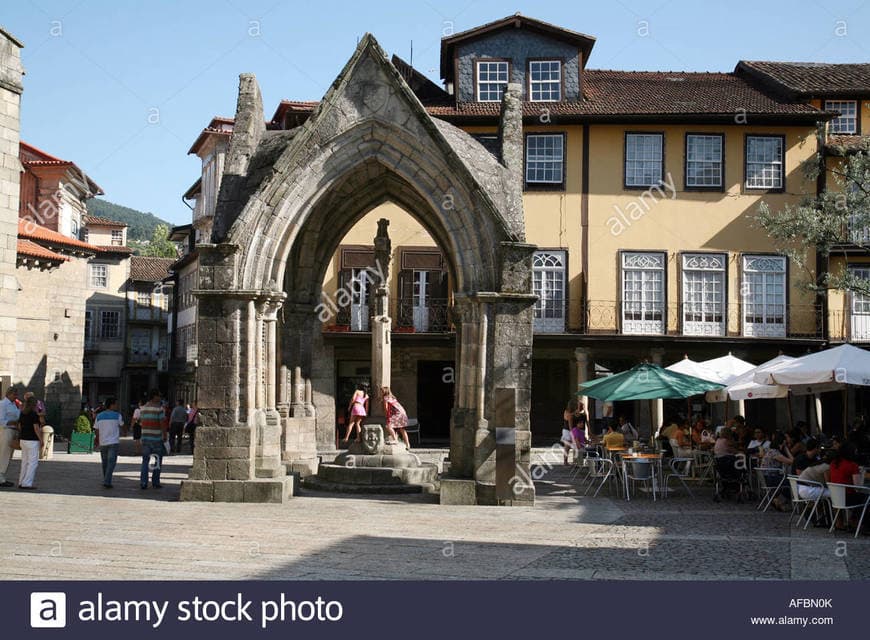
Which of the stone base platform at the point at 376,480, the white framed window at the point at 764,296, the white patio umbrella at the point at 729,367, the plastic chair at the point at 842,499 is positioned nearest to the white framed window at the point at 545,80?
the white framed window at the point at 764,296

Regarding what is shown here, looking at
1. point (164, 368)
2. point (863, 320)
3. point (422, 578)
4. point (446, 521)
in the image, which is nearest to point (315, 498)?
point (446, 521)

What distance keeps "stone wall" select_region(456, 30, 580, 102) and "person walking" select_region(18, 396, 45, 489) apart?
20.8 metres

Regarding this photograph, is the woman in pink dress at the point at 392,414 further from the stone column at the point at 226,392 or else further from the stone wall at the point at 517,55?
the stone wall at the point at 517,55

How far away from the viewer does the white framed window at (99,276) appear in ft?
197

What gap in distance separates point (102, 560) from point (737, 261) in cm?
2609

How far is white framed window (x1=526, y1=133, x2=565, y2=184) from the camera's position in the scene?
3142cm

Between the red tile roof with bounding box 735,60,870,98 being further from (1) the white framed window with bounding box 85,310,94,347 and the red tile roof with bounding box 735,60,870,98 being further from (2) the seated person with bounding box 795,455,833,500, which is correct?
(1) the white framed window with bounding box 85,310,94,347

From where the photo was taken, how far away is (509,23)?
3197 cm

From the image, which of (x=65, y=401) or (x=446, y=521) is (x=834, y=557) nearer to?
(x=446, y=521)

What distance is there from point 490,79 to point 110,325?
37.7 m

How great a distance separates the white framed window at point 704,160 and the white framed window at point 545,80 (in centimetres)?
469

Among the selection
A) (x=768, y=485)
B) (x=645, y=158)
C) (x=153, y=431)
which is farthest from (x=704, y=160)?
(x=153, y=431)

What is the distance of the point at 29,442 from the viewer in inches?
581

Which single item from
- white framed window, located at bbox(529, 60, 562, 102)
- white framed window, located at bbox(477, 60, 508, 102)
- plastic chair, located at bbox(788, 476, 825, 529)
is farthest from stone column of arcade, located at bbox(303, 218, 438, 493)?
white framed window, located at bbox(529, 60, 562, 102)
